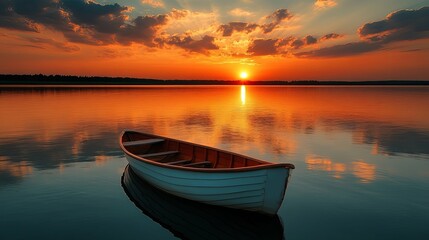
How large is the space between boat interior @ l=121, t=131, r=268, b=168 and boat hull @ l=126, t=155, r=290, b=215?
1292 mm

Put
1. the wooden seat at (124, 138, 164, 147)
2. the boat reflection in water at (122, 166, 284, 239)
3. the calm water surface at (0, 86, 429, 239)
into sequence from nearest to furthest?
A: the boat reflection in water at (122, 166, 284, 239), the calm water surface at (0, 86, 429, 239), the wooden seat at (124, 138, 164, 147)

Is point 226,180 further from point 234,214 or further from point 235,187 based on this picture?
point 234,214

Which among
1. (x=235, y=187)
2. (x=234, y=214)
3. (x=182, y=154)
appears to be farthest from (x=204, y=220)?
(x=182, y=154)

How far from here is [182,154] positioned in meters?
13.2

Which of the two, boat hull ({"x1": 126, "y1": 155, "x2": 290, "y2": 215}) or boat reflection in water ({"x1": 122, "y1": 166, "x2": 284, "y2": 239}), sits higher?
boat hull ({"x1": 126, "y1": 155, "x2": 290, "y2": 215})

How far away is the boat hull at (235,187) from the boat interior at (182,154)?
4.24 ft

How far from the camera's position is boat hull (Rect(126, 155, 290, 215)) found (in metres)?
7.94

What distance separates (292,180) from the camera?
12.1m

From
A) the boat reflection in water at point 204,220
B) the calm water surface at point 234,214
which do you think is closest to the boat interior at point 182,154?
the calm water surface at point 234,214

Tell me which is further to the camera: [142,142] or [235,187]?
[142,142]

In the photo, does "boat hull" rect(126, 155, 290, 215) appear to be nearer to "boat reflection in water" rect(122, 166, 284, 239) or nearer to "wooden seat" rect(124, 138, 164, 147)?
"boat reflection in water" rect(122, 166, 284, 239)

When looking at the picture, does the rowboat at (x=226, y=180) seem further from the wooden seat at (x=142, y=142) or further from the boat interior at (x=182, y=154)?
the wooden seat at (x=142, y=142)

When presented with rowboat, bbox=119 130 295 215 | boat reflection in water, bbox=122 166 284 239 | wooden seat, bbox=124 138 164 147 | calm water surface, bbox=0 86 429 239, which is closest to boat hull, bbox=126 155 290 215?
rowboat, bbox=119 130 295 215

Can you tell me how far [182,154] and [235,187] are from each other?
5264mm
